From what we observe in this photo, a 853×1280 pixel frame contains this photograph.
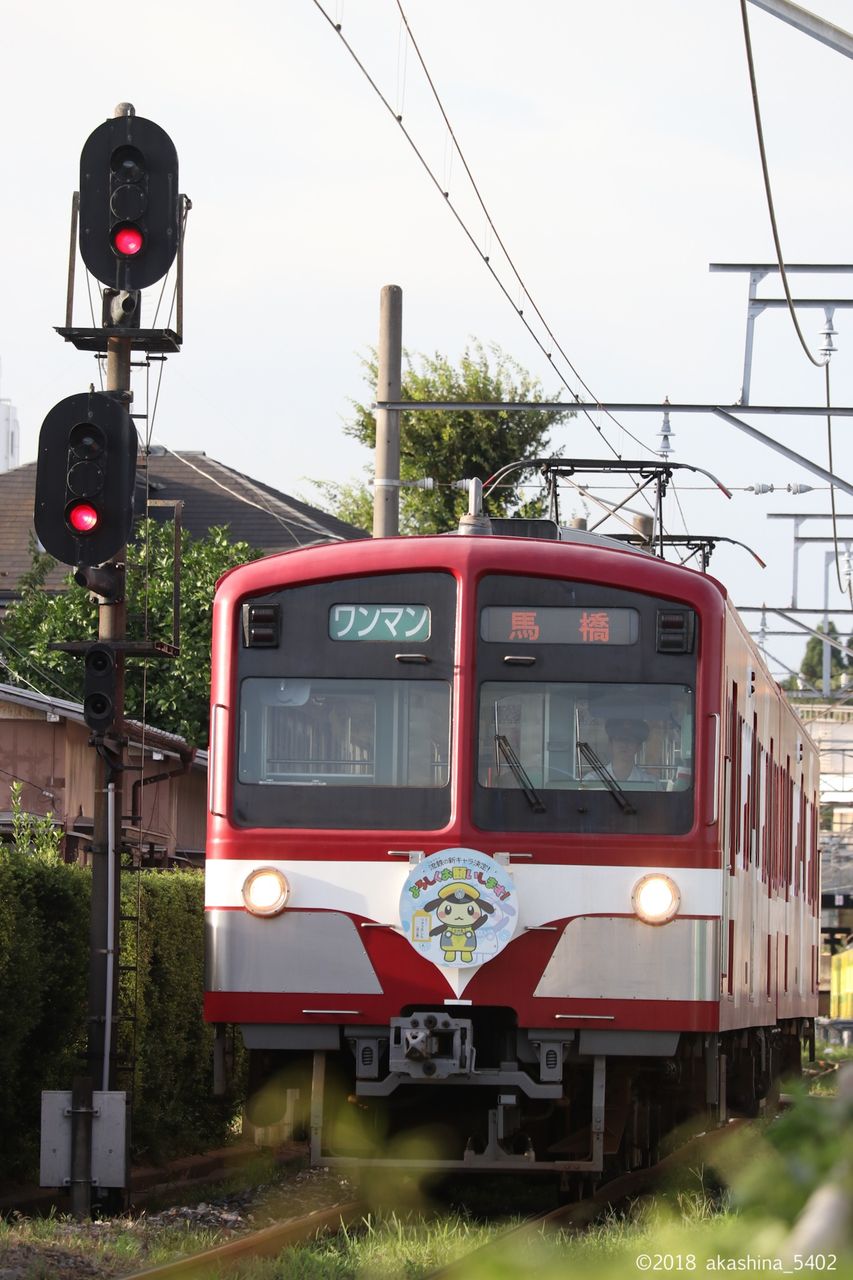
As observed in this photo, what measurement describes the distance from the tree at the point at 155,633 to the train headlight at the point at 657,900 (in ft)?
50.2

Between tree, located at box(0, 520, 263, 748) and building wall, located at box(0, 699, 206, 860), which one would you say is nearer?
building wall, located at box(0, 699, 206, 860)

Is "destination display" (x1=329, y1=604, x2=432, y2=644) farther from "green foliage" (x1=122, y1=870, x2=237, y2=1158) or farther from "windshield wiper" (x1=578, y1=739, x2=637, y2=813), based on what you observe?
"green foliage" (x1=122, y1=870, x2=237, y2=1158)

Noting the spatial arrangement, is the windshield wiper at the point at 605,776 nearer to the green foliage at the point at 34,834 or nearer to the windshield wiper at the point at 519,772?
the windshield wiper at the point at 519,772

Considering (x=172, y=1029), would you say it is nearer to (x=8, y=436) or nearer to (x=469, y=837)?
(x=469, y=837)

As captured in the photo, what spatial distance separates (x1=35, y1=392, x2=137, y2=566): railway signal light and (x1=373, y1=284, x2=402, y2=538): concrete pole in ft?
25.7

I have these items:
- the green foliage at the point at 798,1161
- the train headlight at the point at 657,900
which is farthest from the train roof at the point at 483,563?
the green foliage at the point at 798,1161

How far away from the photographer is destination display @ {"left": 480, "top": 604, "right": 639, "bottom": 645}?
9055 millimetres

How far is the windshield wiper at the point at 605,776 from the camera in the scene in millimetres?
8922

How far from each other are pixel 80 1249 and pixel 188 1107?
5027 millimetres

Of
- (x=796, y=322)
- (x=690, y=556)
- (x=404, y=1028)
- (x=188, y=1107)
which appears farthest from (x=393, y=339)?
(x=404, y=1028)

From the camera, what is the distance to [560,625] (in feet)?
29.8

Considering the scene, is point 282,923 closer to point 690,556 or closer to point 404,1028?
point 404,1028

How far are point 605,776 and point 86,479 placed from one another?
274 centimetres

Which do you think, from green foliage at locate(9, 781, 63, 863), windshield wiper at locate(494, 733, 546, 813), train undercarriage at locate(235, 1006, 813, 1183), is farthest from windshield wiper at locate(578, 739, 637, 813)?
green foliage at locate(9, 781, 63, 863)
